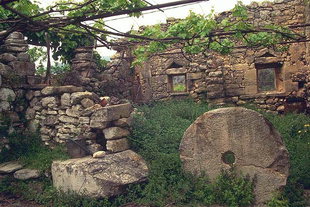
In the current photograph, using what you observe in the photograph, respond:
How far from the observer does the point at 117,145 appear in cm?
578

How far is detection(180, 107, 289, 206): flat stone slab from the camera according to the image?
476 centimetres

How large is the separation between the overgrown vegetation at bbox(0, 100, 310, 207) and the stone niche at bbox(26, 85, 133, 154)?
0.50 meters

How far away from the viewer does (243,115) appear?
490cm

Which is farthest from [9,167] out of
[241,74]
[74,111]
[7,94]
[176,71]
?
[241,74]

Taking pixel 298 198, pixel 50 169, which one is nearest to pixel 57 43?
pixel 50 169

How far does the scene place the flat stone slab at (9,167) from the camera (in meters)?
5.82

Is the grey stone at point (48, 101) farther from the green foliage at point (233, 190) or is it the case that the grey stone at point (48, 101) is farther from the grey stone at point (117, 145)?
the green foliage at point (233, 190)

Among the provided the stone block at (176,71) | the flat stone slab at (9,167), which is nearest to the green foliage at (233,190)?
the flat stone slab at (9,167)

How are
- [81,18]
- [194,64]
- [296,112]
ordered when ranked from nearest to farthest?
[81,18] < [296,112] < [194,64]

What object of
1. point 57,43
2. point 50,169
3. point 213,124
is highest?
point 57,43

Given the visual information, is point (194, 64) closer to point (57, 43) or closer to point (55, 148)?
point (57, 43)

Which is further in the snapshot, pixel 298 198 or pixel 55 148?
pixel 55 148

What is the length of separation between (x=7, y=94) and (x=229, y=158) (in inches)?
189

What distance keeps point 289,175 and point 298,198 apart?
1.98ft
